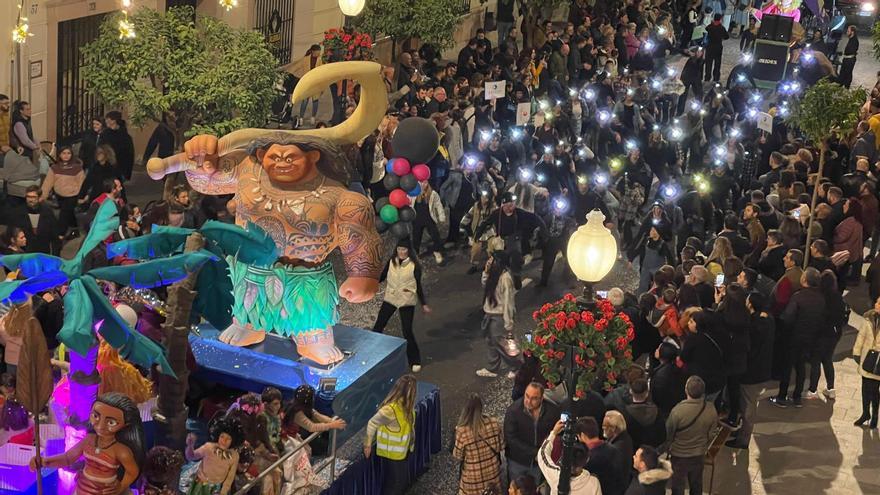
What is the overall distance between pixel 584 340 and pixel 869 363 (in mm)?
4802

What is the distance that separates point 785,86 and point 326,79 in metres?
14.3

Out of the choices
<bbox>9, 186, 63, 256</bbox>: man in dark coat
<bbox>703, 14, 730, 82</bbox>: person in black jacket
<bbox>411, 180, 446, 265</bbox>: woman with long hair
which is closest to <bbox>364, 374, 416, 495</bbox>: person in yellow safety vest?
<bbox>9, 186, 63, 256</bbox>: man in dark coat

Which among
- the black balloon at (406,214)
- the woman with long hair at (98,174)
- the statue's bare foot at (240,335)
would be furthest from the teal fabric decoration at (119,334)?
the woman with long hair at (98,174)

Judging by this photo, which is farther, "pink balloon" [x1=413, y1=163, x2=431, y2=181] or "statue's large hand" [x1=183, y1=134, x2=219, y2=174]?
"pink balloon" [x1=413, y1=163, x2=431, y2=181]

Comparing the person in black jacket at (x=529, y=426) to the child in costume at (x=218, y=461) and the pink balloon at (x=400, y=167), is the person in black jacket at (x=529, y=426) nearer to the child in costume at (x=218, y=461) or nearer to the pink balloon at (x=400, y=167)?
the child in costume at (x=218, y=461)

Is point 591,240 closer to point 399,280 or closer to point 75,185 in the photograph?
point 399,280

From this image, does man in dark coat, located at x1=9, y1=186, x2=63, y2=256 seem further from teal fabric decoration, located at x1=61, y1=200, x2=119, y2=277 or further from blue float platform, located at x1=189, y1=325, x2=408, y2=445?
teal fabric decoration, located at x1=61, y1=200, x2=119, y2=277

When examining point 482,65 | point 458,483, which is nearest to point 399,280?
point 458,483

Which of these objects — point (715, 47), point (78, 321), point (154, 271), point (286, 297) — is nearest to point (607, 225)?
point (286, 297)

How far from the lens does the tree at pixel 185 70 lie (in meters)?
16.9

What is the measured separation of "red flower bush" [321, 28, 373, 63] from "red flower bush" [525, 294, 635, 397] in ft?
38.0

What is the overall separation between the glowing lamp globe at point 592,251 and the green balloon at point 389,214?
556 centimetres

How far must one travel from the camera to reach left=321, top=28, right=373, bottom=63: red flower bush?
68.5 feet

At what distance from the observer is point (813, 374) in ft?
46.6
